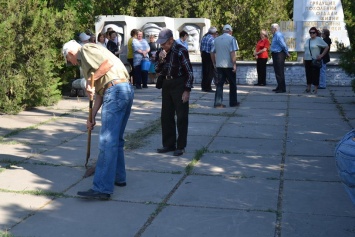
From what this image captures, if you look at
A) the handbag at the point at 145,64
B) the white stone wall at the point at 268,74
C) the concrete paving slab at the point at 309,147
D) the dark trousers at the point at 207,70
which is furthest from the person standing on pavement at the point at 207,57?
the concrete paving slab at the point at 309,147

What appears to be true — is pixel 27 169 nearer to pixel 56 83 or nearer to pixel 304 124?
pixel 304 124

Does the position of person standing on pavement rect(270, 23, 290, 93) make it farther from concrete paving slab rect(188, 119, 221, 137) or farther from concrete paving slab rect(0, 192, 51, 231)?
concrete paving slab rect(0, 192, 51, 231)

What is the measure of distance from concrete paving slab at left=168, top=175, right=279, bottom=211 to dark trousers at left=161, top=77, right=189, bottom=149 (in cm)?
120

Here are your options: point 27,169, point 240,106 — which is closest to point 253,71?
point 240,106

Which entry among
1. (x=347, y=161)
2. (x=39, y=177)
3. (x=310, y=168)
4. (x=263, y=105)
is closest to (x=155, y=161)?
(x=39, y=177)

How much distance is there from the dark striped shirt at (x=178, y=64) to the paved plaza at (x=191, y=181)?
104cm

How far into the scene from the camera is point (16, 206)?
580 centimetres

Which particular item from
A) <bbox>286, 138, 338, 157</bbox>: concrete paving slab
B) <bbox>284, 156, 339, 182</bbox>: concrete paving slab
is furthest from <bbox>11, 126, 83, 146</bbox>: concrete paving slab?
<bbox>284, 156, 339, 182</bbox>: concrete paving slab

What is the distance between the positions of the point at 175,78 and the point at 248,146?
1623 mm

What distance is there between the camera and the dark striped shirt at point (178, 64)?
781 cm

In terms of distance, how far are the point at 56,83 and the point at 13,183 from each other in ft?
22.1

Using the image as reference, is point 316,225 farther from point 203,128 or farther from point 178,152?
point 203,128

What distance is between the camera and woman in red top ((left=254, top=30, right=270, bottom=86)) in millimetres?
17425

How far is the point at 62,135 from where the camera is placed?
9.52 metres
